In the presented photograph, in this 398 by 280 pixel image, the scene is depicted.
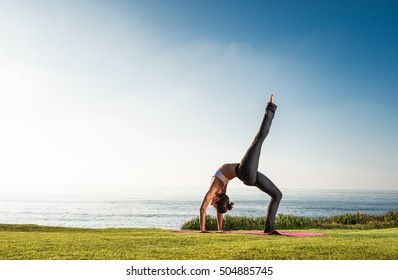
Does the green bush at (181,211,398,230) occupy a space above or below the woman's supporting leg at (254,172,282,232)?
below

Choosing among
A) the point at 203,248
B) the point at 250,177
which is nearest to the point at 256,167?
the point at 250,177

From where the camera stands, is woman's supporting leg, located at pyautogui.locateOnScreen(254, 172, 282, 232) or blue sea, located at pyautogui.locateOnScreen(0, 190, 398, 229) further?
blue sea, located at pyautogui.locateOnScreen(0, 190, 398, 229)

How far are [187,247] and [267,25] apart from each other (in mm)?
8328

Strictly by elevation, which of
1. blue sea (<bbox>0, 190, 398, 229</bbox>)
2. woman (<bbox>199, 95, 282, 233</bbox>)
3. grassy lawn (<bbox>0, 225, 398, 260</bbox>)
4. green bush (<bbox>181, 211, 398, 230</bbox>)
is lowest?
blue sea (<bbox>0, 190, 398, 229</bbox>)

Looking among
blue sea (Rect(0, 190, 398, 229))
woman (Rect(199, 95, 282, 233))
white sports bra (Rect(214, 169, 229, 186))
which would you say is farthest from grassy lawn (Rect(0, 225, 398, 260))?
blue sea (Rect(0, 190, 398, 229))

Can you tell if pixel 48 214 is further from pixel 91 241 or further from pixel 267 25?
pixel 91 241

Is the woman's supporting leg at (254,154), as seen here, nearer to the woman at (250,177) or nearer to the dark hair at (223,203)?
the woman at (250,177)

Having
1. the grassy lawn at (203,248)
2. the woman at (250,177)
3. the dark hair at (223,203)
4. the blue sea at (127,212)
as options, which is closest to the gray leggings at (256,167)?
the woman at (250,177)

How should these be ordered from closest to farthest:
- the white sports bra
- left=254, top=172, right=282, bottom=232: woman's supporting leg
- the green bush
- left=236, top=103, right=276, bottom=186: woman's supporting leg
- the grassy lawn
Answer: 1. the grassy lawn
2. left=236, top=103, right=276, bottom=186: woman's supporting leg
3. left=254, top=172, right=282, bottom=232: woman's supporting leg
4. the white sports bra
5. the green bush

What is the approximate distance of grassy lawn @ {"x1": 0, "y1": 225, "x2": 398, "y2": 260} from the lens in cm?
555

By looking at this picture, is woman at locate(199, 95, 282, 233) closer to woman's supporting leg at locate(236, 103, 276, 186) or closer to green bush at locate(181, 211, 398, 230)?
woman's supporting leg at locate(236, 103, 276, 186)

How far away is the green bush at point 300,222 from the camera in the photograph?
12.6 meters
